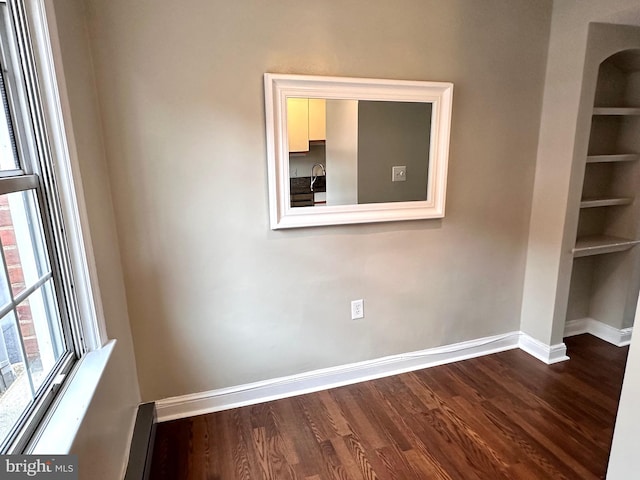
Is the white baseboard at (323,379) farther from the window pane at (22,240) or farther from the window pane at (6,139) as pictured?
the window pane at (6,139)

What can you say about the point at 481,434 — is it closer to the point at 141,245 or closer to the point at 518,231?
the point at 518,231

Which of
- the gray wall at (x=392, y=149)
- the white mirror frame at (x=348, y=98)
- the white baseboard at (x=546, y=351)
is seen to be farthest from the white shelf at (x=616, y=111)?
the white baseboard at (x=546, y=351)

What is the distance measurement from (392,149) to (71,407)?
74.1 inches

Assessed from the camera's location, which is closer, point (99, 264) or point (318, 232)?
point (99, 264)

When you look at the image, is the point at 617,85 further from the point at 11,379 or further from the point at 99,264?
the point at 11,379

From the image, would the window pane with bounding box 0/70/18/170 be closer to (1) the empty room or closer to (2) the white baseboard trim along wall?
(1) the empty room

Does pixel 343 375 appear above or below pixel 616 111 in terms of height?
below

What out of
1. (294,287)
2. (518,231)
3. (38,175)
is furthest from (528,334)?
(38,175)

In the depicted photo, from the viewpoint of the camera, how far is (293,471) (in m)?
1.75

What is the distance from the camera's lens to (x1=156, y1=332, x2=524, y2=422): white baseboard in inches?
82.6

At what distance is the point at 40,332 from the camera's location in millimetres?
1221

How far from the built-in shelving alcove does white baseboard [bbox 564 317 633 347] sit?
44 mm

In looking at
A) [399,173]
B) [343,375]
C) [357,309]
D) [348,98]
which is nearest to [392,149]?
[399,173]

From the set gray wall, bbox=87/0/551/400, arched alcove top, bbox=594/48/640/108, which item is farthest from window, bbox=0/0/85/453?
arched alcove top, bbox=594/48/640/108
